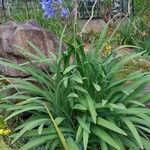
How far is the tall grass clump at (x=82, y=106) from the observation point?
427cm

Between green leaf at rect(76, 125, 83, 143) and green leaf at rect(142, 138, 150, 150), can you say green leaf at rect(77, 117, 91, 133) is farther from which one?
green leaf at rect(142, 138, 150, 150)

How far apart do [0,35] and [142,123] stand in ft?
6.82

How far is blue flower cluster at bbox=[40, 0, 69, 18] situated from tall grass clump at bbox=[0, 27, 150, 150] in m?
2.77

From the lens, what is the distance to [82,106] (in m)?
4.31

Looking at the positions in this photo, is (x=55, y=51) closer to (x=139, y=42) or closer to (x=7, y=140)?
(x=7, y=140)

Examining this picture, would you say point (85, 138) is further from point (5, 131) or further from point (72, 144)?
point (5, 131)

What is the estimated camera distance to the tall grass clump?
4270 mm

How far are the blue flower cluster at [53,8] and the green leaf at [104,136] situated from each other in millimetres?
3380

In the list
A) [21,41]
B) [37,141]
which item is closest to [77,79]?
[37,141]

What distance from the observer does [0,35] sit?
225 inches

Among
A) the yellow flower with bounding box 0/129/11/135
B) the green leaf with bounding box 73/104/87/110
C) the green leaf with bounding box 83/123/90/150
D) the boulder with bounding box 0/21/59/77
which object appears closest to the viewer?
the green leaf with bounding box 83/123/90/150

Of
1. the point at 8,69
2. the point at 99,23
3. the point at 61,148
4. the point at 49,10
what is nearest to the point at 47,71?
the point at 8,69

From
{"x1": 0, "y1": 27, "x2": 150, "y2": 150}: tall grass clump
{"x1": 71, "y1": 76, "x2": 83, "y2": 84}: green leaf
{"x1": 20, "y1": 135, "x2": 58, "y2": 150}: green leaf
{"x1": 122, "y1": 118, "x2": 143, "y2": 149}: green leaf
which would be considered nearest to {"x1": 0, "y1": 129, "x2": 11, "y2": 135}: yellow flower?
{"x1": 0, "y1": 27, "x2": 150, "y2": 150}: tall grass clump

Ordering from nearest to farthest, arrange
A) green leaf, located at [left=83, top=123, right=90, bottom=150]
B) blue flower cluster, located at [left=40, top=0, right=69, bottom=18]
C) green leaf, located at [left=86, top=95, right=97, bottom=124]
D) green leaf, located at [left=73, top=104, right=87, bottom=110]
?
1. green leaf, located at [left=83, top=123, right=90, bottom=150]
2. green leaf, located at [left=86, top=95, right=97, bottom=124]
3. green leaf, located at [left=73, top=104, right=87, bottom=110]
4. blue flower cluster, located at [left=40, top=0, right=69, bottom=18]
